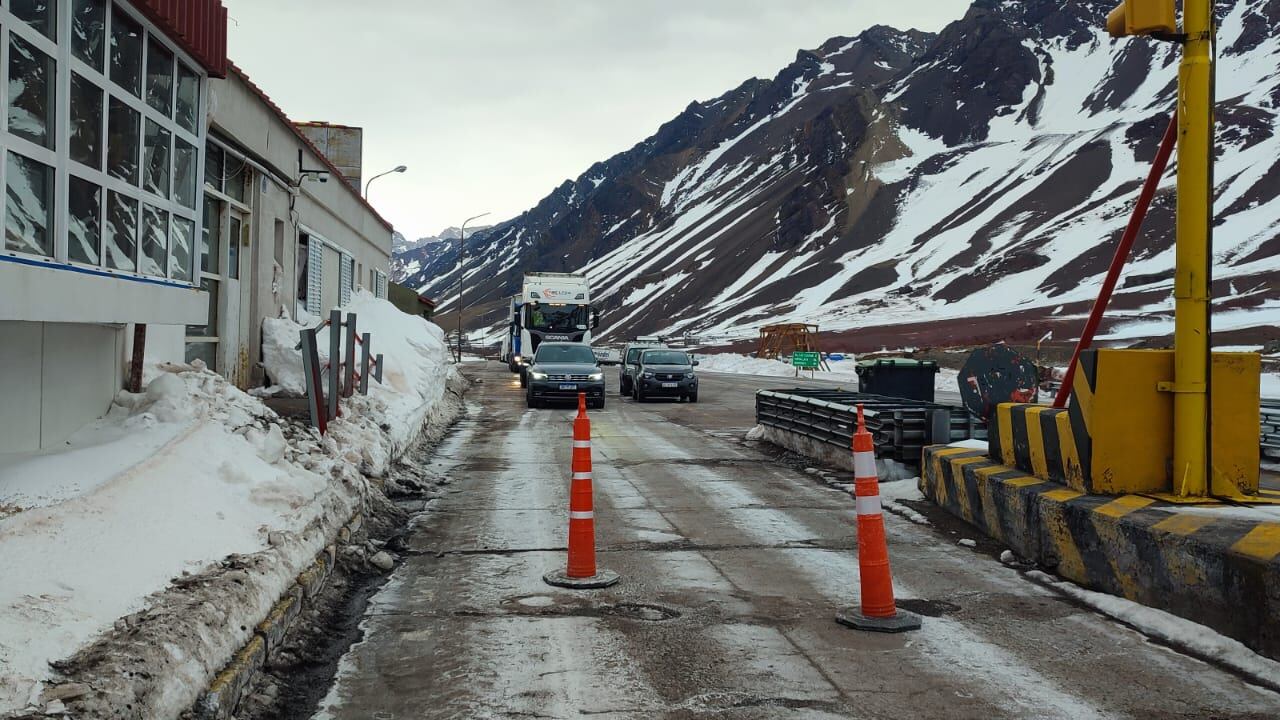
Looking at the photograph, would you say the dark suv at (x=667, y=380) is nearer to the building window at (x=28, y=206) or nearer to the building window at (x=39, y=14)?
the building window at (x=28, y=206)

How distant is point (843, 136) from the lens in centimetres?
15775

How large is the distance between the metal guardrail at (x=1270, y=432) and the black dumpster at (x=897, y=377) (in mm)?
5618

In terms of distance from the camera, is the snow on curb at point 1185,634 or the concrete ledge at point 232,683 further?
the snow on curb at point 1185,634

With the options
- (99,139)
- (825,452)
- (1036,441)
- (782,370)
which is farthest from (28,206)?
(782,370)

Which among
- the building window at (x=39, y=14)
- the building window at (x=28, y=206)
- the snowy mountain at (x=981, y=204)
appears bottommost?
the building window at (x=28, y=206)

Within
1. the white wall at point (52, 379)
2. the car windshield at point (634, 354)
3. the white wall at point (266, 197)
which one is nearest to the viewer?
the white wall at point (52, 379)

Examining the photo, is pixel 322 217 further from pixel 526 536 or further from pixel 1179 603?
pixel 1179 603

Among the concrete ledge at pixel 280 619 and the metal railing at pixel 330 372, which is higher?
the metal railing at pixel 330 372

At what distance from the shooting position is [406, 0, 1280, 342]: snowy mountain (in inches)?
3595

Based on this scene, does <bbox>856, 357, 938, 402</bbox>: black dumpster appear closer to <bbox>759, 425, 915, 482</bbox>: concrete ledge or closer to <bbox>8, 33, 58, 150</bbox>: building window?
<bbox>759, 425, 915, 482</bbox>: concrete ledge

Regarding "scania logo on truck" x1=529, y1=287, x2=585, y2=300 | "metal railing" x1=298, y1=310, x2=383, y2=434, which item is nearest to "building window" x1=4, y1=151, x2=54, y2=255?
"metal railing" x1=298, y1=310, x2=383, y2=434

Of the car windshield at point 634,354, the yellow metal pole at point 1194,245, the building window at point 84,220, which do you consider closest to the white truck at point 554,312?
the car windshield at point 634,354

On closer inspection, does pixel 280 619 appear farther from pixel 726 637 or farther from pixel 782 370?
pixel 782 370

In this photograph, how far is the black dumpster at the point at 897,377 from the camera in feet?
60.6
